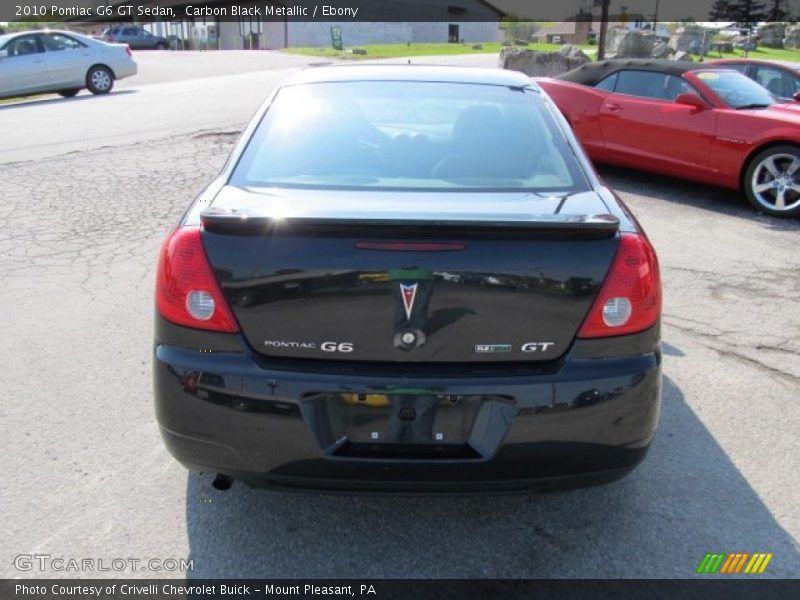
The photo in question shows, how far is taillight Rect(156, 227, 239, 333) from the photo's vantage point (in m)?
2.38

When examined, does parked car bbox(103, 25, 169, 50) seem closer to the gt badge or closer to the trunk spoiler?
the trunk spoiler

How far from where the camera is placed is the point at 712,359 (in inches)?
170

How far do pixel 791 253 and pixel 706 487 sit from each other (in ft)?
13.3

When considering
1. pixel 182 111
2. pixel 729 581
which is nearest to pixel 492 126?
pixel 729 581

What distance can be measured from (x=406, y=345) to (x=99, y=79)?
1745 centimetres

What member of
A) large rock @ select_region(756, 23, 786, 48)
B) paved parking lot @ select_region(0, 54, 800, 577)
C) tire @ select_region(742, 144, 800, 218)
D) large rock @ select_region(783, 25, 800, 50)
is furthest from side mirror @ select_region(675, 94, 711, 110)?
large rock @ select_region(756, 23, 786, 48)

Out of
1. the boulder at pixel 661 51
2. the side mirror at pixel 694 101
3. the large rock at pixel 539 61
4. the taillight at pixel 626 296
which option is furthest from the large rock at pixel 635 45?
the taillight at pixel 626 296

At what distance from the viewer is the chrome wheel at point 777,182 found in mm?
7352

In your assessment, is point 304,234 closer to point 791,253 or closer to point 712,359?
point 712,359

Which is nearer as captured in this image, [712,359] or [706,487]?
[706,487]

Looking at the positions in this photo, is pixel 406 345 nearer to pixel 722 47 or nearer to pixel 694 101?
pixel 694 101

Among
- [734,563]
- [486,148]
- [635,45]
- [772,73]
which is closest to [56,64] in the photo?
[772,73]

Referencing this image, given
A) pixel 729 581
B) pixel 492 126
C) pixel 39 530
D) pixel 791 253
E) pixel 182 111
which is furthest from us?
pixel 182 111

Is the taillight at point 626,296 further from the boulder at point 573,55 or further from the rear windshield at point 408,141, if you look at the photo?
the boulder at point 573,55
